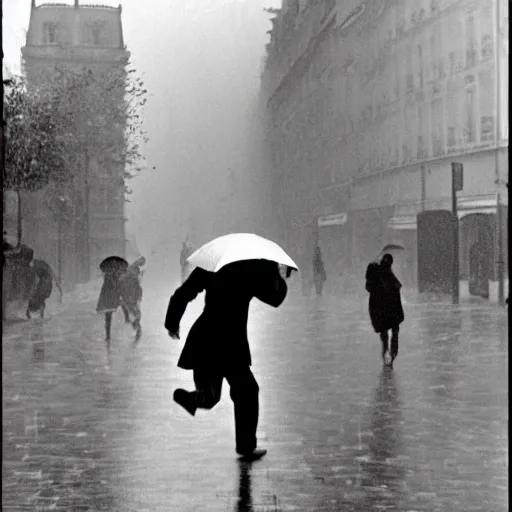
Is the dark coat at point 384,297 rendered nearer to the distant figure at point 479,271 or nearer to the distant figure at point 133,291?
the distant figure at point 133,291

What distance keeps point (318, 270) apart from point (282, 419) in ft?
15.8

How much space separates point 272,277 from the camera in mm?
7262

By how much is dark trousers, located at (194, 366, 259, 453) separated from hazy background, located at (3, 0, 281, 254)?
5.82 m

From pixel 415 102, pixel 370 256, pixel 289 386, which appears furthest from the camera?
pixel 415 102

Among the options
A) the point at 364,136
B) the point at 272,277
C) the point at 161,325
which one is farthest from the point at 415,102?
the point at 272,277

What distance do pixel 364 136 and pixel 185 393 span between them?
24.1ft

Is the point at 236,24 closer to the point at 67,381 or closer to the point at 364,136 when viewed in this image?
the point at 364,136

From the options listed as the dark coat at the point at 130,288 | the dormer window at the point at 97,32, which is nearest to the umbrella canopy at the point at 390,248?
the dark coat at the point at 130,288

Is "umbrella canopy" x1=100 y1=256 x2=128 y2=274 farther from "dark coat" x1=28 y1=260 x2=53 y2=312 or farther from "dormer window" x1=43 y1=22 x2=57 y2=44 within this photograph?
"dormer window" x1=43 y1=22 x2=57 y2=44

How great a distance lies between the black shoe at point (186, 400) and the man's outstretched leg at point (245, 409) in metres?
0.25

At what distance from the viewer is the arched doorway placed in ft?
46.9

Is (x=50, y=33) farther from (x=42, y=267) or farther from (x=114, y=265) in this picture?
(x=114, y=265)

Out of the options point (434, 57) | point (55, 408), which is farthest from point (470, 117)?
point (55, 408)

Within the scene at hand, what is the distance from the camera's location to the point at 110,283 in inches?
518
